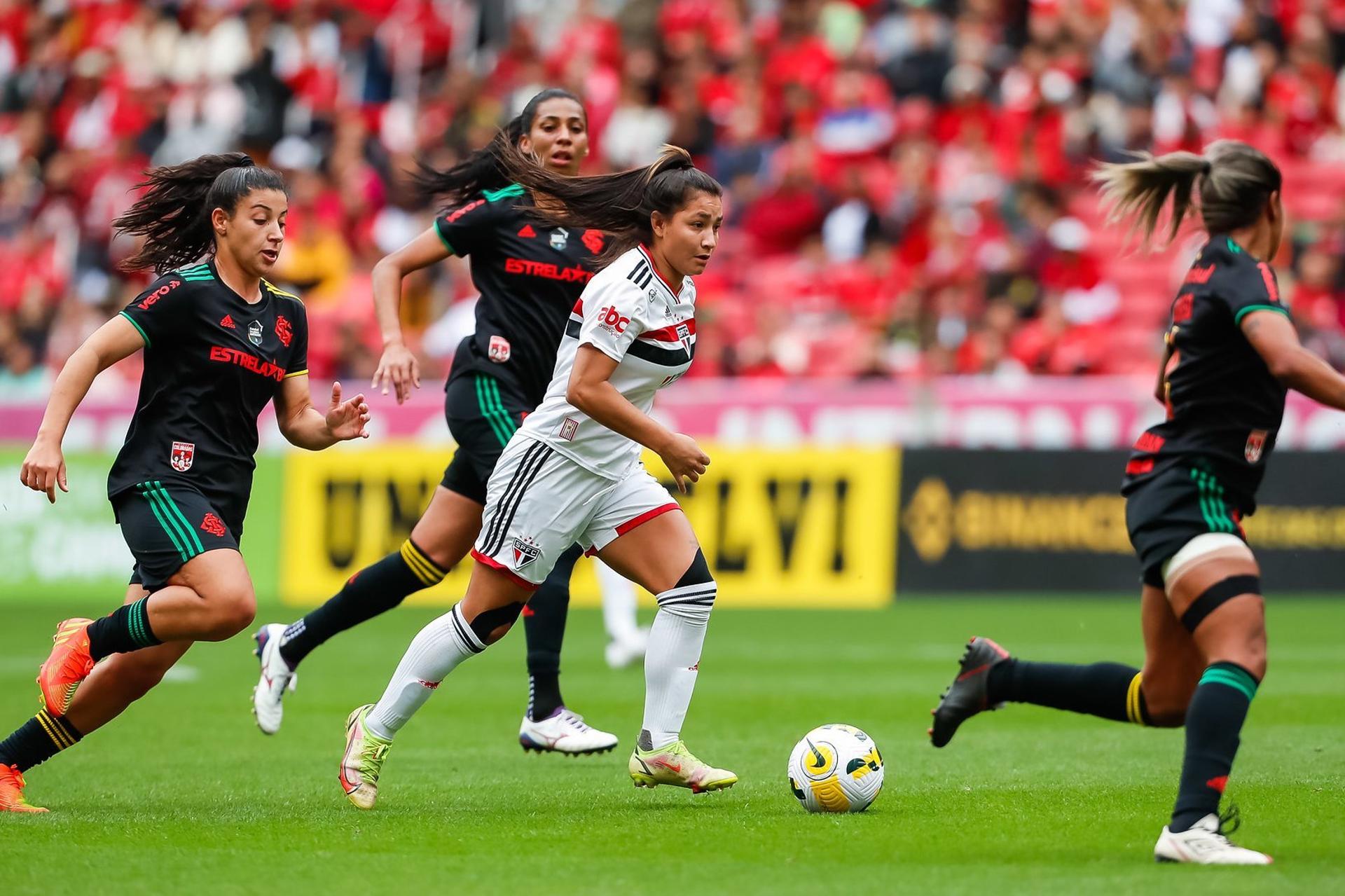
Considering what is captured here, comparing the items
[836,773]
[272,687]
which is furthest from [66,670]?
[836,773]

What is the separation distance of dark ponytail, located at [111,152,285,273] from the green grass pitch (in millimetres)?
2020

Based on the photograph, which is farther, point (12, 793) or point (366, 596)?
point (366, 596)

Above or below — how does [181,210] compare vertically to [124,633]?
above

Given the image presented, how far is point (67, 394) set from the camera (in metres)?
6.12

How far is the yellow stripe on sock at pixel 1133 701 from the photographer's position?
5809 millimetres

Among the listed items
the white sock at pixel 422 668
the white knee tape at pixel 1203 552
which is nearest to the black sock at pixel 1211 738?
the white knee tape at pixel 1203 552

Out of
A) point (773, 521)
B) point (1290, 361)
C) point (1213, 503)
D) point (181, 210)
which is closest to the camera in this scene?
point (1290, 361)

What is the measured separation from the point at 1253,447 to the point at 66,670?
3.98 m

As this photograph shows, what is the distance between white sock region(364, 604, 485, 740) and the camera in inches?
257

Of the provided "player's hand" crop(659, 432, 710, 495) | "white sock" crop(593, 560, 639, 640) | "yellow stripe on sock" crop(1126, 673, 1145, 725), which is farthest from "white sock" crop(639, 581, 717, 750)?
"white sock" crop(593, 560, 639, 640)

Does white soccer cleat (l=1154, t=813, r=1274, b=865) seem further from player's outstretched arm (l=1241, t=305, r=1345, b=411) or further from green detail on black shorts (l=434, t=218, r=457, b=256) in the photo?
green detail on black shorts (l=434, t=218, r=457, b=256)

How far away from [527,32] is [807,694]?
14.3 m

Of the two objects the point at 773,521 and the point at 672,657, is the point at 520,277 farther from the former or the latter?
the point at 773,521

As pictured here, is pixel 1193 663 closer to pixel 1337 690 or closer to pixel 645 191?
pixel 645 191
